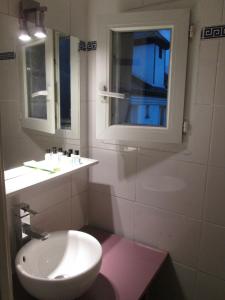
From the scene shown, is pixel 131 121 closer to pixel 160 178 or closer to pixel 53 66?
pixel 160 178

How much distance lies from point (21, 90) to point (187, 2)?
966 millimetres

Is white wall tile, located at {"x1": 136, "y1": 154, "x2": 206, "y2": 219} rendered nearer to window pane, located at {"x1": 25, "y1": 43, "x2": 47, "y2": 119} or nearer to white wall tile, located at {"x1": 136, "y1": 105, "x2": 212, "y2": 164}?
white wall tile, located at {"x1": 136, "y1": 105, "x2": 212, "y2": 164}

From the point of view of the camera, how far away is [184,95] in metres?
1.39

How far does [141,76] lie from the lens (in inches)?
61.2

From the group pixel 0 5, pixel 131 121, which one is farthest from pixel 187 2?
pixel 0 5

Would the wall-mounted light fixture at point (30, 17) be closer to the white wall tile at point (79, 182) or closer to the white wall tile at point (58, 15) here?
the white wall tile at point (58, 15)

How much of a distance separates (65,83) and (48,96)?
0.57 ft

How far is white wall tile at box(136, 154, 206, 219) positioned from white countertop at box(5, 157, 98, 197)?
1.41 ft

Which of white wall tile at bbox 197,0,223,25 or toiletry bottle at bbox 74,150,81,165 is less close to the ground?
white wall tile at bbox 197,0,223,25

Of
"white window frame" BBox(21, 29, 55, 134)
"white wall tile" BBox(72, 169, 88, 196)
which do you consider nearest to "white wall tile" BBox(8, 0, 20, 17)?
"white window frame" BBox(21, 29, 55, 134)

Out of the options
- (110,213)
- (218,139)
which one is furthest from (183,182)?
(110,213)

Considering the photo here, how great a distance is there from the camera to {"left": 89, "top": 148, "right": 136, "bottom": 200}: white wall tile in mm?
1660

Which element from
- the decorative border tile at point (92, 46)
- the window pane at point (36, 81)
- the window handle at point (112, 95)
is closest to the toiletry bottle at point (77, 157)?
the window pane at point (36, 81)

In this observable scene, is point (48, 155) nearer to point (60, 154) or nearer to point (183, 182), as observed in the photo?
point (60, 154)
